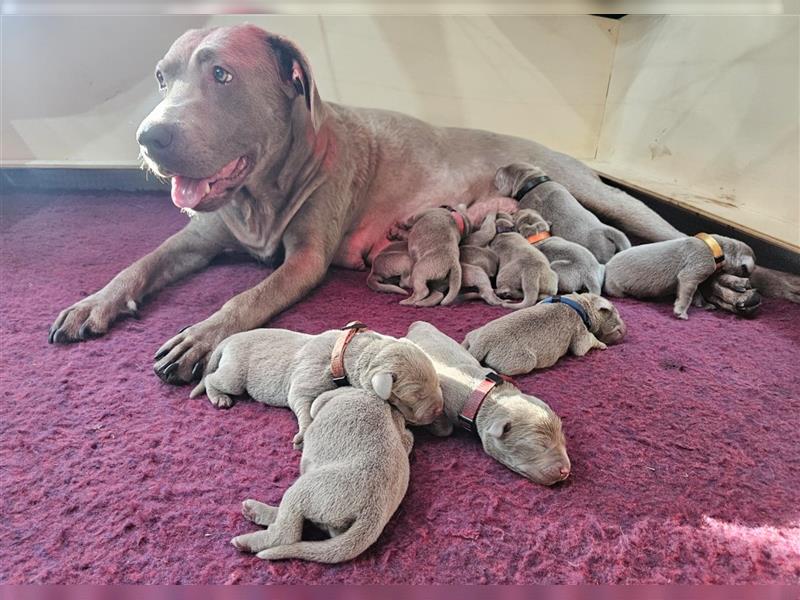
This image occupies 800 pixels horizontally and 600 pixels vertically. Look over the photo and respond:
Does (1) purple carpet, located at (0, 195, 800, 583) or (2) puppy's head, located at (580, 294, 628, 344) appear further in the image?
(2) puppy's head, located at (580, 294, 628, 344)

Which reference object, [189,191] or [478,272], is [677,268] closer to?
[478,272]

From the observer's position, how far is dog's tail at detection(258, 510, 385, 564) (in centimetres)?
102

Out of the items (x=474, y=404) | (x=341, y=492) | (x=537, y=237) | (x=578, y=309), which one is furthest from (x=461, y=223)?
(x=341, y=492)

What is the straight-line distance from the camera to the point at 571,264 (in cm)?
222

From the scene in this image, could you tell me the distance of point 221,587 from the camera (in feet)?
3.18

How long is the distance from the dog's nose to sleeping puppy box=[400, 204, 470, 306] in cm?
103

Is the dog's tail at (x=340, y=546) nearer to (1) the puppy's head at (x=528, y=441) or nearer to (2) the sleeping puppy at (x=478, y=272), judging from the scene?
(1) the puppy's head at (x=528, y=441)

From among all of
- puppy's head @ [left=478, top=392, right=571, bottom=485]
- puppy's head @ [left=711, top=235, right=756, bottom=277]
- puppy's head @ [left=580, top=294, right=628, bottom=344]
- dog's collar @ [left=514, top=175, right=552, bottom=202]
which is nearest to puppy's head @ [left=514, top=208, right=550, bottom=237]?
dog's collar @ [left=514, top=175, right=552, bottom=202]

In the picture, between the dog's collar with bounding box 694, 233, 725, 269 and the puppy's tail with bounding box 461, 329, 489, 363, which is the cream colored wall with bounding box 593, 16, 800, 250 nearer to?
the dog's collar with bounding box 694, 233, 725, 269

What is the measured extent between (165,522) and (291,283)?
1162 mm

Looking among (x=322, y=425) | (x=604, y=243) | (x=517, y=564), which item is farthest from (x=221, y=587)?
(x=604, y=243)

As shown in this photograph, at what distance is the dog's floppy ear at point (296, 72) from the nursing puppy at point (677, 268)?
141 centimetres

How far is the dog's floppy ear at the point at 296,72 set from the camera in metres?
2.05

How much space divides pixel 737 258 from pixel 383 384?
1.70 m
